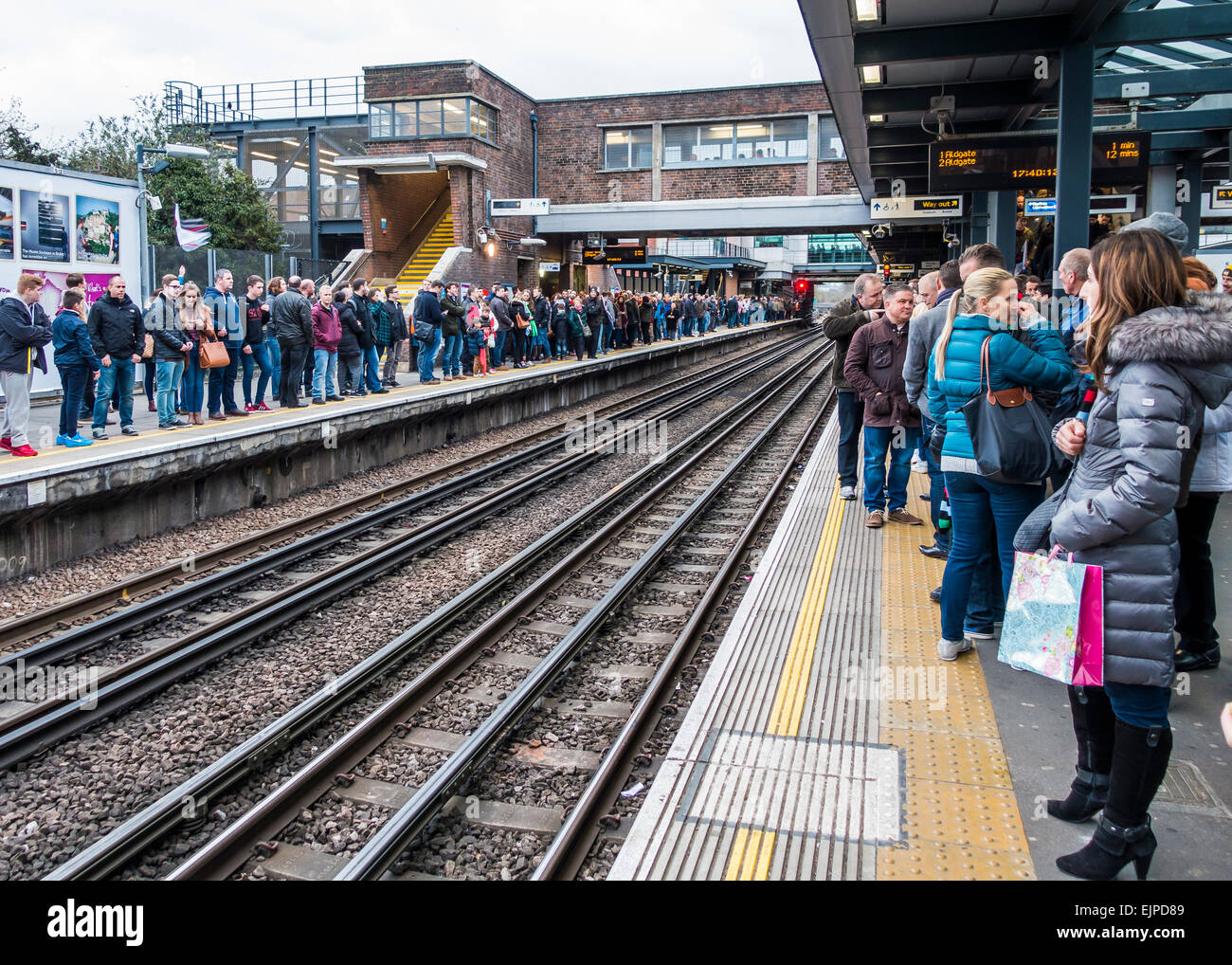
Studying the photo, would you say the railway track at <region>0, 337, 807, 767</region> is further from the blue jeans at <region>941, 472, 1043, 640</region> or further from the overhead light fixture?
the overhead light fixture

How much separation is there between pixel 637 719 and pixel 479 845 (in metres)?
1.13

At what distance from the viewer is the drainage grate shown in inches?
136

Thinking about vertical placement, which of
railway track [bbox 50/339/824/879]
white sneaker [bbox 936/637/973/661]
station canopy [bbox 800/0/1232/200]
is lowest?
railway track [bbox 50/339/824/879]

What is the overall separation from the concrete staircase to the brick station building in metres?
0.07

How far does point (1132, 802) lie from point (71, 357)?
393 inches

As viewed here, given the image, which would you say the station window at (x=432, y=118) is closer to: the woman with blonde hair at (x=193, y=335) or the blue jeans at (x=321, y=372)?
the blue jeans at (x=321, y=372)

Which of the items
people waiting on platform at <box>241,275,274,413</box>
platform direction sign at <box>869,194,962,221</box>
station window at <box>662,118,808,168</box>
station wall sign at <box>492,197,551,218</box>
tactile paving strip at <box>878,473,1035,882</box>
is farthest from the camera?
station window at <box>662,118,808,168</box>

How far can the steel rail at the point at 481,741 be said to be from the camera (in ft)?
12.3

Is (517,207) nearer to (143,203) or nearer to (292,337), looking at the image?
(143,203)

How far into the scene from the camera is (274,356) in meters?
13.8

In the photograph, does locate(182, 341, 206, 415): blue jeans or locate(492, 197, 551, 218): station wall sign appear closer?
locate(182, 341, 206, 415): blue jeans

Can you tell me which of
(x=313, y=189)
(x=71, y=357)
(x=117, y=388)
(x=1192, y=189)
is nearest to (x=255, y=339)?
(x=117, y=388)

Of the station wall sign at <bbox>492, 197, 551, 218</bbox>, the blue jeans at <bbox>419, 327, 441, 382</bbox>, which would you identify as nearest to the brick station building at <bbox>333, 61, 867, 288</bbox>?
the station wall sign at <bbox>492, 197, 551, 218</bbox>
